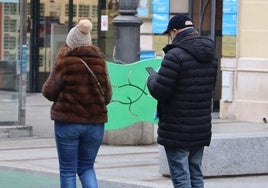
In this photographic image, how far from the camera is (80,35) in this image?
6.89m

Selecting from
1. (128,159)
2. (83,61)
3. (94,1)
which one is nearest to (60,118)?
(83,61)

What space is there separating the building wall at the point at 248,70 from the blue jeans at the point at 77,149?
31.7ft

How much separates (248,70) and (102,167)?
6.94m

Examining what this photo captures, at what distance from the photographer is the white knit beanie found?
686cm

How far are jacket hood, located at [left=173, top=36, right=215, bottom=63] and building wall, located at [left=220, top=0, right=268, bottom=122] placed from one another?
386 inches

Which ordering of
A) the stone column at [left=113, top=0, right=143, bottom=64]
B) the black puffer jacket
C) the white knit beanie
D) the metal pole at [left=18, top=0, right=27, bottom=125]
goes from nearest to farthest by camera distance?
the black puffer jacket
the white knit beanie
the stone column at [left=113, top=0, right=143, bottom=64]
the metal pole at [left=18, top=0, right=27, bottom=125]

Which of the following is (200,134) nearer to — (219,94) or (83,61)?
(83,61)

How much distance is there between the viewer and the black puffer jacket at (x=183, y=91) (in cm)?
637

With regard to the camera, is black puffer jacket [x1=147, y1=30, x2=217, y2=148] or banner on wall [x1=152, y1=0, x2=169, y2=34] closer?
black puffer jacket [x1=147, y1=30, x2=217, y2=148]

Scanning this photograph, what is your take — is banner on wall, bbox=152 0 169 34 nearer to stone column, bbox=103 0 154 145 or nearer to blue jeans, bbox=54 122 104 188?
stone column, bbox=103 0 154 145

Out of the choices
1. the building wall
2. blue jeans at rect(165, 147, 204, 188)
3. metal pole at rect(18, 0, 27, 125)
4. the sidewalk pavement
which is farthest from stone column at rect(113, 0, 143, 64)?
blue jeans at rect(165, 147, 204, 188)

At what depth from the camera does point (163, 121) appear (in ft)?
21.3

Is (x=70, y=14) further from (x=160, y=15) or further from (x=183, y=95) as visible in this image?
(x=183, y=95)

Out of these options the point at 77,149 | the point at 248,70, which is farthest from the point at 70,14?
the point at 77,149
